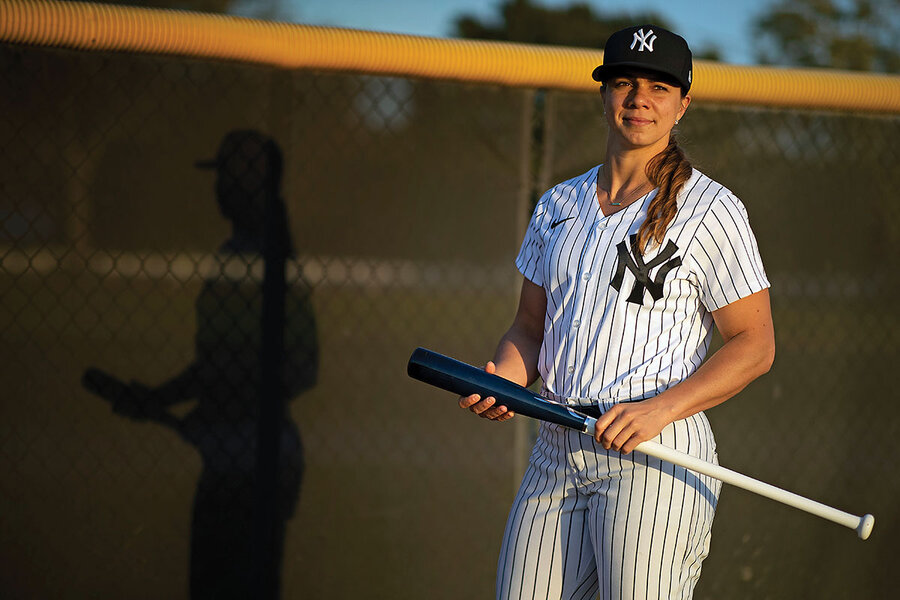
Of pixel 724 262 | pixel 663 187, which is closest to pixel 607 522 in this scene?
pixel 724 262

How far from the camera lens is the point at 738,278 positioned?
6.68 ft

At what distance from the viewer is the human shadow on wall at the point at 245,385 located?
10.4 feet

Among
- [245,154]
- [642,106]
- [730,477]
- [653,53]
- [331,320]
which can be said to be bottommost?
[730,477]

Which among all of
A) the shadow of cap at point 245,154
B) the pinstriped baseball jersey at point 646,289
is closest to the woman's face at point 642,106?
the pinstriped baseball jersey at point 646,289

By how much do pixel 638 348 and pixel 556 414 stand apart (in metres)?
0.25

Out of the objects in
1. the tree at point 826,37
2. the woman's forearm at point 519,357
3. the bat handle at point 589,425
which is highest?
the tree at point 826,37

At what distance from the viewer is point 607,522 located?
2.07 metres

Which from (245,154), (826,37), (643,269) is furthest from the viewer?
(826,37)

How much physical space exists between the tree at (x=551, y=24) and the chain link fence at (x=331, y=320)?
2353cm

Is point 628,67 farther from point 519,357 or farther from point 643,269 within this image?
point 519,357

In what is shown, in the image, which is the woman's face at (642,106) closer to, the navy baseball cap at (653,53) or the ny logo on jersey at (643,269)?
the navy baseball cap at (653,53)

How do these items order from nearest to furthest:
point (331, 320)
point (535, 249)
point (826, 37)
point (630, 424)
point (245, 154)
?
point (630, 424) < point (535, 249) < point (245, 154) < point (331, 320) < point (826, 37)

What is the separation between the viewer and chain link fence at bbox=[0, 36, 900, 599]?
306 cm

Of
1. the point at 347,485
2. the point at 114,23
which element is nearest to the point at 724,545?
the point at 347,485
